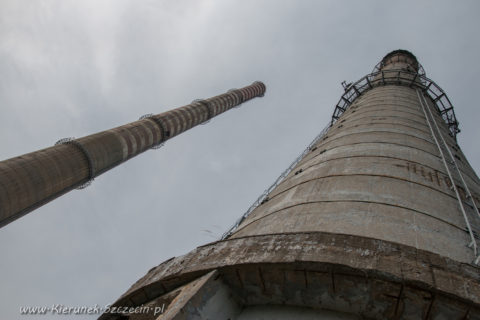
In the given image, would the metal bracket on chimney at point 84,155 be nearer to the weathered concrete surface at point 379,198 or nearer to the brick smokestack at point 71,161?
the brick smokestack at point 71,161

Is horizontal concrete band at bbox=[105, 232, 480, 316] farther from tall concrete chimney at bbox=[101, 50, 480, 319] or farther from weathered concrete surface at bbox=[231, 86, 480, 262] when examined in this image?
weathered concrete surface at bbox=[231, 86, 480, 262]

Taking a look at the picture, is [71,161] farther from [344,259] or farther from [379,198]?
[344,259]

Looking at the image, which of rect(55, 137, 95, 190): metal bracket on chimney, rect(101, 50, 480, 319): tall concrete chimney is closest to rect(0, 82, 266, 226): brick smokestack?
rect(55, 137, 95, 190): metal bracket on chimney

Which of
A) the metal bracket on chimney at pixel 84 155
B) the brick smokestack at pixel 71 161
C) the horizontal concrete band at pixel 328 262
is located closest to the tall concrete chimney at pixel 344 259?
the horizontal concrete band at pixel 328 262

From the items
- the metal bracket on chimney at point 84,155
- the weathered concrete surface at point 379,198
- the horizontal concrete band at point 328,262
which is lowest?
the horizontal concrete band at point 328,262

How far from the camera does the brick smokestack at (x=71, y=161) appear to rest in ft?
35.9

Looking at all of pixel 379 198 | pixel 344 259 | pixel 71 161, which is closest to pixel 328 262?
pixel 344 259

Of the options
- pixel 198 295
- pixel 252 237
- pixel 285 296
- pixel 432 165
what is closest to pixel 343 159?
pixel 432 165

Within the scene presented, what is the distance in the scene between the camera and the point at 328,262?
3096 millimetres

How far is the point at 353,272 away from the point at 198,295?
1.30 meters

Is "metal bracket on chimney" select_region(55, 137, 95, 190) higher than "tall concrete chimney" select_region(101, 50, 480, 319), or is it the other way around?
"metal bracket on chimney" select_region(55, 137, 95, 190)

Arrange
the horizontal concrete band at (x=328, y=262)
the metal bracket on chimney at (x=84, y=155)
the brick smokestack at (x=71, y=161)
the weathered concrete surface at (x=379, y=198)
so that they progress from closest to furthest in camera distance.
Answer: the horizontal concrete band at (x=328, y=262), the weathered concrete surface at (x=379, y=198), the brick smokestack at (x=71, y=161), the metal bracket on chimney at (x=84, y=155)

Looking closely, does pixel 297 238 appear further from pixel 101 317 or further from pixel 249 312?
pixel 101 317

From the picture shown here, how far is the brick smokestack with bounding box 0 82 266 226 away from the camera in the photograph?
10.9 m
